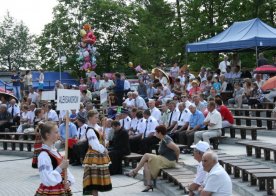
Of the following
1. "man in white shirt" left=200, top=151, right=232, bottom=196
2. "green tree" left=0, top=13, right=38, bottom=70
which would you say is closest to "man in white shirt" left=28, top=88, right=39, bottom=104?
"man in white shirt" left=200, top=151, right=232, bottom=196

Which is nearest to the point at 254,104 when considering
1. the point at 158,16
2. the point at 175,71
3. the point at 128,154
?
the point at 128,154

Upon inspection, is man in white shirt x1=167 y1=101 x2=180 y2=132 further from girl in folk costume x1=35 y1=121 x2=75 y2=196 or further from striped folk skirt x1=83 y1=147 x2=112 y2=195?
girl in folk costume x1=35 y1=121 x2=75 y2=196

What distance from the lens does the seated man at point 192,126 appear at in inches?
598

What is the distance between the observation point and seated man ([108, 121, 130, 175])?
45.2 ft

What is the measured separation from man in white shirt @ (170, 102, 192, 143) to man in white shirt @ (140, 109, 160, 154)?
0.87m

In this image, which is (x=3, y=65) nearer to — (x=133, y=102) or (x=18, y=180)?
(x=133, y=102)

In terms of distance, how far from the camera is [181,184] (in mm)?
10320

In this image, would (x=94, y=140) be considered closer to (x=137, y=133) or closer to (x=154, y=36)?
(x=137, y=133)

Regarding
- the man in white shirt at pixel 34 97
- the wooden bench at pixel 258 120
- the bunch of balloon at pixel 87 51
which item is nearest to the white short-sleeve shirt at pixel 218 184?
the wooden bench at pixel 258 120

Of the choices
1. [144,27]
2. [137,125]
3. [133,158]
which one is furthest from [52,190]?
[144,27]

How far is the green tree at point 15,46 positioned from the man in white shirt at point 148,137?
65062 millimetres

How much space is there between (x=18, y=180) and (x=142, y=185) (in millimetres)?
3563

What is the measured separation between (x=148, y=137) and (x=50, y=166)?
8.44m

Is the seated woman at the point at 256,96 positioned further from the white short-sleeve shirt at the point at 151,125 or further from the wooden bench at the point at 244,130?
the white short-sleeve shirt at the point at 151,125
